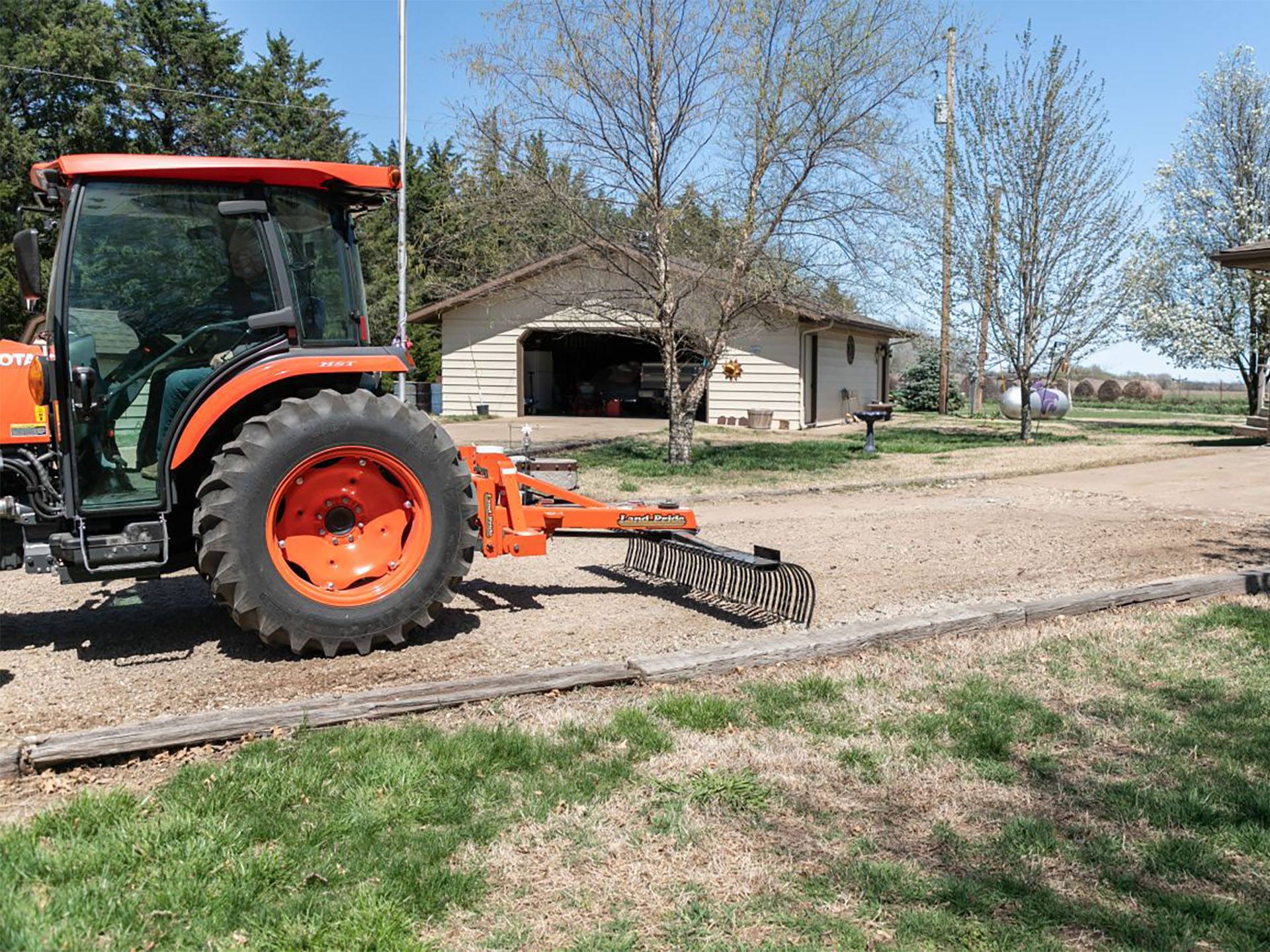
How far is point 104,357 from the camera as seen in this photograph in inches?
209

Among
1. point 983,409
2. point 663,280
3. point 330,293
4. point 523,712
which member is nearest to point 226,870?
point 523,712

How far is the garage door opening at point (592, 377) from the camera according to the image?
98.1 feet

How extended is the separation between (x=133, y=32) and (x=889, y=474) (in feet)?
118

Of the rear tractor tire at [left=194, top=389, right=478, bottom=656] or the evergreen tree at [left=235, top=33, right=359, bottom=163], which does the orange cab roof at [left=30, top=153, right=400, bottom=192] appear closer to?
the rear tractor tire at [left=194, top=389, right=478, bottom=656]

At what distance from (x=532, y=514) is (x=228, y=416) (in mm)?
1834

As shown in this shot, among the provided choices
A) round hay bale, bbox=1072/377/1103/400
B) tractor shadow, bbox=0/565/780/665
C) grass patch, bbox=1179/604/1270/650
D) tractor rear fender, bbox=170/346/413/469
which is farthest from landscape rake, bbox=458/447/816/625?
round hay bale, bbox=1072/377/1103/400

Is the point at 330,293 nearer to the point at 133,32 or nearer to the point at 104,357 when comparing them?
the point at 104,357

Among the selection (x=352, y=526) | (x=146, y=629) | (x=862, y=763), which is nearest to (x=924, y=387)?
(x=352, y=526)

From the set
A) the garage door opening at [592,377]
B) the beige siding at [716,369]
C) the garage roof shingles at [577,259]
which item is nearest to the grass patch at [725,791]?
the garage roof shingles at [577,259]

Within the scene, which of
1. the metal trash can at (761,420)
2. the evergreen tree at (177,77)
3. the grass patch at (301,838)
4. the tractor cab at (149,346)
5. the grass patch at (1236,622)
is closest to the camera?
the grass patch at (301,838)

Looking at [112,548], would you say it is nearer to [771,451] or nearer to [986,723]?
[986,723]

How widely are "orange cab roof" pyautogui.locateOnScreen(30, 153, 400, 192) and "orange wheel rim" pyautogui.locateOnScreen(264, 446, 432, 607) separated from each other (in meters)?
1.49

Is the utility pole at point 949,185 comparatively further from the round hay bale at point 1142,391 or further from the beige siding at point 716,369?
the round hay bale at point 1142,391

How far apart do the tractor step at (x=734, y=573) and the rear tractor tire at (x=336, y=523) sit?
5.70ft
